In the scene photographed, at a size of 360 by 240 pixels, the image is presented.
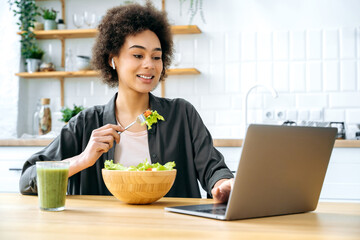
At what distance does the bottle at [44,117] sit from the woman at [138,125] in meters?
1.81

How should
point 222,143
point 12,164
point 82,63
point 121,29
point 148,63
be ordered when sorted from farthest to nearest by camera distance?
point 82,63 → point 12,164 → point 222,143 → point 121,29 → point 148,63

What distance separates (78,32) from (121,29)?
1.94 m

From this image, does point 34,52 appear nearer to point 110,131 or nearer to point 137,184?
point 110,131

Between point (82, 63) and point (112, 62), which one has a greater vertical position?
point (82, 63)

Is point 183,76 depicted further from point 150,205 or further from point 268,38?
point 150,205

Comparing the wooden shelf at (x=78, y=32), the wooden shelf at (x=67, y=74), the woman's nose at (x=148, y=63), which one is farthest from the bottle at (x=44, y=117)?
the woman's nose at (x=148, y=63)

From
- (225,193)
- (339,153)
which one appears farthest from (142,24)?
(339,153)

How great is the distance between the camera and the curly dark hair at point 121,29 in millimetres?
2057

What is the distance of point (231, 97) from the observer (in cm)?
381

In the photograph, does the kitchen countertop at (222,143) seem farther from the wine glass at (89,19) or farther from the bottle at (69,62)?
the wine glass at (89,19)

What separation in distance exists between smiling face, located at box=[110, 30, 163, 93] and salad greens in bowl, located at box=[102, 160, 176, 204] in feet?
2.28

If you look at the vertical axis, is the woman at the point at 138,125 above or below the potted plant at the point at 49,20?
below

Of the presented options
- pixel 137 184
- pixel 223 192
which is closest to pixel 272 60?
pixel 223 192

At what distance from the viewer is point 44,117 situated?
383 cm
